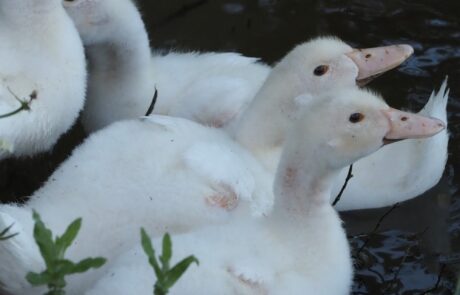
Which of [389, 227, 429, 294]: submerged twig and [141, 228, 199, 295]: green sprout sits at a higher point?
[141, 228, 199, 295]: green sprout

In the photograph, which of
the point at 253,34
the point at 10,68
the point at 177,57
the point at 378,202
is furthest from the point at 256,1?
the point at 10,68

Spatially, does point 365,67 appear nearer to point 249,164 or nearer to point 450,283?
point 249,164

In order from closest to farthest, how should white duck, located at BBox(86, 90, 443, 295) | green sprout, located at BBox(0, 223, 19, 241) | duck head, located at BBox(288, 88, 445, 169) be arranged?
green sprout, located at BBox(0, 223, 19, 241), white duck, located at BBox(86, 90, 443, 295), duck head, located at BBox(288, 88, 445, 169)

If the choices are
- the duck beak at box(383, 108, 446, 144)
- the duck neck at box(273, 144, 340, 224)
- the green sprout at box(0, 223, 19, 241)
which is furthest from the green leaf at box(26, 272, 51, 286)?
the duck beak at box(383, 108, 446, 144)

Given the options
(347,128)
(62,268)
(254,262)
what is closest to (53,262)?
(62,268)

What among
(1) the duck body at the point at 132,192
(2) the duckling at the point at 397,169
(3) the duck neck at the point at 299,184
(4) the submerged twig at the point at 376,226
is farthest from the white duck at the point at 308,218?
(2) the duckling at the point at 397,169

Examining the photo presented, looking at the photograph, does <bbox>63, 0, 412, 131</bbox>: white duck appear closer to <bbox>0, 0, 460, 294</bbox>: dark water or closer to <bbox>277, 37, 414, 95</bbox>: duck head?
<bbox>0, 0, 460, 294</bbox>: dark water
